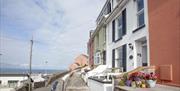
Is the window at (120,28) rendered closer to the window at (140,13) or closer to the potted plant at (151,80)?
the window at (140,13)

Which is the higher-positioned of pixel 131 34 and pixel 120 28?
pixel 120 28

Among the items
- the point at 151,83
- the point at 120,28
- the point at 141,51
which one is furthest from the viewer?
the point at 120,28

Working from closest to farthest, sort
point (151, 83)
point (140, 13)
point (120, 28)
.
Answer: point (151, 83), point (140, 13), point (120, 28)

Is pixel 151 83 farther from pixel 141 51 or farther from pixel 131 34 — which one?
pixel 131 34

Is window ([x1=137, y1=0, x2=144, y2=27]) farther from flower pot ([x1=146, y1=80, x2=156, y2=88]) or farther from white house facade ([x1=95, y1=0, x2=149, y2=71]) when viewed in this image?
flower pot ([x1=146, y1=80, x2=156, y2=88])

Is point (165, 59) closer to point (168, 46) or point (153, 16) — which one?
point (168, 46)

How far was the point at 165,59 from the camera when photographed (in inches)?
289

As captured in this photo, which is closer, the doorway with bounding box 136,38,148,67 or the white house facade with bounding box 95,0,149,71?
the white house facade with bounding box 95,0,149,71

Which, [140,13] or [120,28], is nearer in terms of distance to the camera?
[140,13]

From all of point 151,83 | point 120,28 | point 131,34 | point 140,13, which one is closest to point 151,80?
point 151,83

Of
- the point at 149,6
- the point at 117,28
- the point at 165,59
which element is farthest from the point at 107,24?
the point at 165,59

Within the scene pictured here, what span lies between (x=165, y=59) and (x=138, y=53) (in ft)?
13.2

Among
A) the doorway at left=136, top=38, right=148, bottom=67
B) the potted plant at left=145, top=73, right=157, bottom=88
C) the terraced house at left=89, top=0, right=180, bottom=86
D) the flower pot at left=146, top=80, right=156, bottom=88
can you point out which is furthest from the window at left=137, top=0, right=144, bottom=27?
the flower pot at left=146, top=80, right=156, bottom=88

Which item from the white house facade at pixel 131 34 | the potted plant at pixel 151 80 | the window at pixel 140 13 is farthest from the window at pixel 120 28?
the potted plant at pixel 151 80
